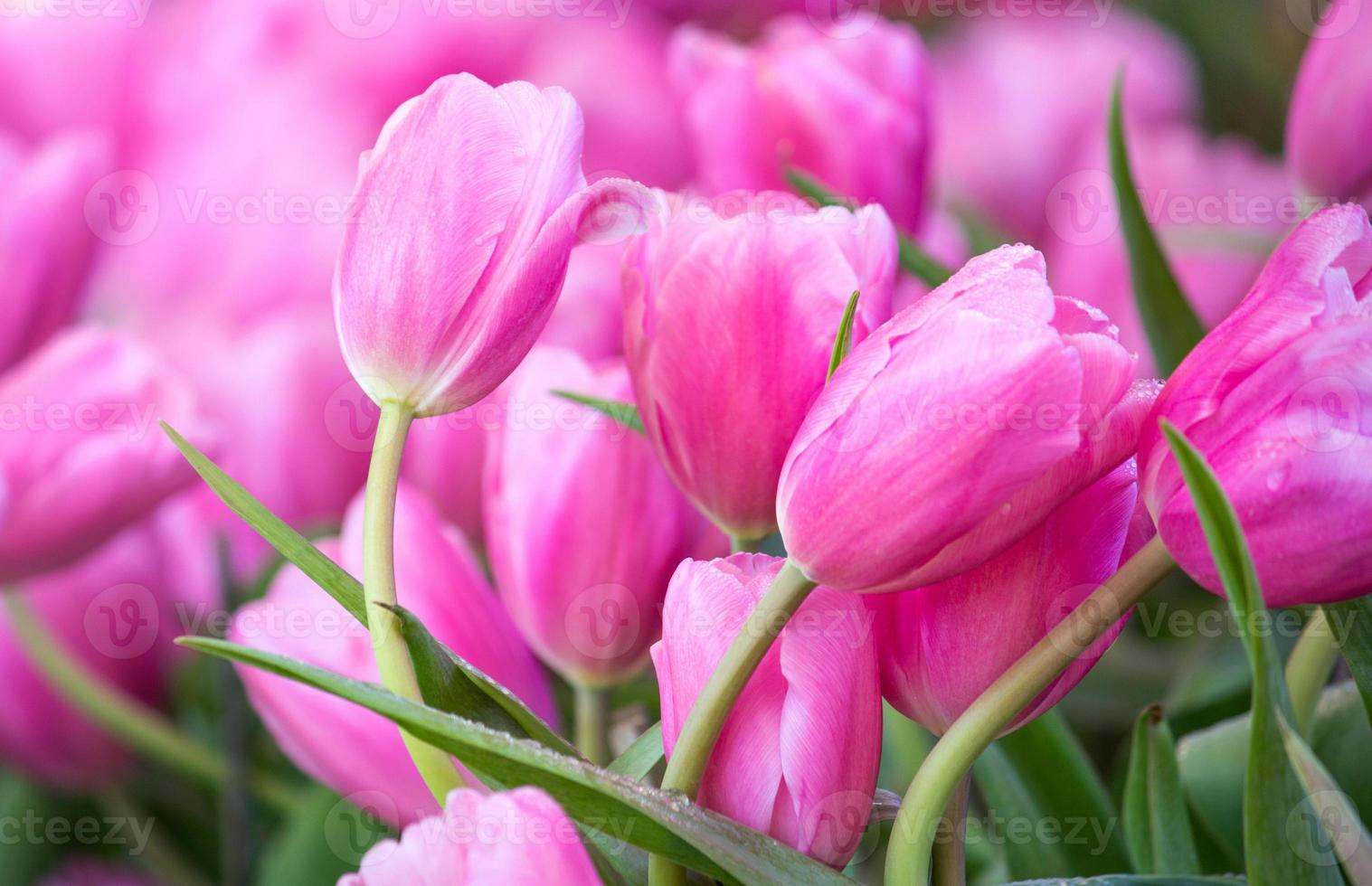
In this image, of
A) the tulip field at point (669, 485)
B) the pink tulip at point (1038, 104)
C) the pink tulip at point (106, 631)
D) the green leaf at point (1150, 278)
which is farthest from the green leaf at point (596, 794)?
the pink tulip at point (1038, 104)

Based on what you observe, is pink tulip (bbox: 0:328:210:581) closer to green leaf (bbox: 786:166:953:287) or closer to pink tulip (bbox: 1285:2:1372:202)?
green leaf (bbox: 786:166:953:287)

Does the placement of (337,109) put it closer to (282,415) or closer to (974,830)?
(282,415)

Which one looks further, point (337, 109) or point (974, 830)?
point (337, 109)

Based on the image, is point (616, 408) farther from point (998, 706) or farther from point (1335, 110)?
point (1335, 110)

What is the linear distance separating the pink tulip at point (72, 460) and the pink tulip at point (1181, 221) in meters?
0.36

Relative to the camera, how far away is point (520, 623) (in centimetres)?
34

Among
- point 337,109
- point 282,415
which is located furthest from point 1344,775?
point 337,109

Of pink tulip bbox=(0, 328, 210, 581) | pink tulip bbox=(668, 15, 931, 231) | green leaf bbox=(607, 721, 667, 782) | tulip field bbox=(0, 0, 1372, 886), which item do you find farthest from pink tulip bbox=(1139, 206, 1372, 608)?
pink tulip bbox=(0, 328, 210, 581)

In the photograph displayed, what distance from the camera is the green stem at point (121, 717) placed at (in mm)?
487

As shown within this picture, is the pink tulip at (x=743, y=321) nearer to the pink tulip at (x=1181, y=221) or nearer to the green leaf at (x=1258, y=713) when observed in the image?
the green leaf at (x=1258, y=713)

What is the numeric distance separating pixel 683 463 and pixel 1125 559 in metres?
0.09

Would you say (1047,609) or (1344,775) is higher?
(1047,609)

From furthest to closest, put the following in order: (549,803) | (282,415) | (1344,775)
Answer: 1. (282,415)
2. (1344,775)
3. (549,803)

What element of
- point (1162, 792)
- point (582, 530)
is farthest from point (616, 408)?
point (1162, 792)
